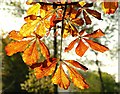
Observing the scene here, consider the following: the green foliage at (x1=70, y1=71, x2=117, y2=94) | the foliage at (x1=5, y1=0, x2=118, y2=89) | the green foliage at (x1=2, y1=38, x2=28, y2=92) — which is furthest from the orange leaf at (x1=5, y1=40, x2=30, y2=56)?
the green foliage at (x1=70, y1=71, x2=117, y2=94)

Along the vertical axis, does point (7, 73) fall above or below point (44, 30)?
below

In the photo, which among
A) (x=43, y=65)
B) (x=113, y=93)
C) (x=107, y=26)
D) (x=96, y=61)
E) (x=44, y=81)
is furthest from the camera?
(x=113, y=93)

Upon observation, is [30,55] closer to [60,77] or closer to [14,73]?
[60,77]

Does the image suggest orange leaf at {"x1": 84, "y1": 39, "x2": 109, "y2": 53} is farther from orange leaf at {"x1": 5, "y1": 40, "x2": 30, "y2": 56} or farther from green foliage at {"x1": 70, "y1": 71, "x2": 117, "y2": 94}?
Result: green foliage at {"x1": 70, "y1": 71, "x2": 117, "y2": 94}

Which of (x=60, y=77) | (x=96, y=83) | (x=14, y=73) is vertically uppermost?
(x=60, y=77)

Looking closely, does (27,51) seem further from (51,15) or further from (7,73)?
(7,73)

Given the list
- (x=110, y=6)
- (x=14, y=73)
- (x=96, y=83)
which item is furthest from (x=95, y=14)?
(x=96, y=83)

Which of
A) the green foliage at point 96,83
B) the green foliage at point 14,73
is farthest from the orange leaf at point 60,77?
the green foliage at point 96,83

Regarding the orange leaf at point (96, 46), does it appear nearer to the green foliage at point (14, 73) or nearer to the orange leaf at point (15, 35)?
the orange leaf at point (15, 35)

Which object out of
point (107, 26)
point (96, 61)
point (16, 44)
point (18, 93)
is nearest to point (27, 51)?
point (16, 44)
